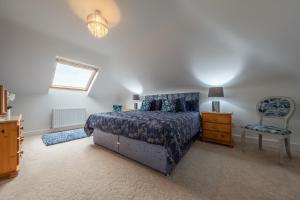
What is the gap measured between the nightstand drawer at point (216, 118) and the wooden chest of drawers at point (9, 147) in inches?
138

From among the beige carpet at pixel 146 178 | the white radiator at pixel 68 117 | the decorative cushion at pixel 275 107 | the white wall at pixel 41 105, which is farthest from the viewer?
the white radiator at pixel 68 117

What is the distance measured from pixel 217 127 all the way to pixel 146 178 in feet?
6.92

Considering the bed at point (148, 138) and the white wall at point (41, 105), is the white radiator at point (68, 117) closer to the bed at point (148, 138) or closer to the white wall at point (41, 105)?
the white wall at point (41, 105)

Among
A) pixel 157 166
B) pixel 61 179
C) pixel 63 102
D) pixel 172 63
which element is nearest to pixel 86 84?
pixel 63 102

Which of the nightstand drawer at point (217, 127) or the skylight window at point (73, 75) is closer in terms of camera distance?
the nightstand drawer at point (217, 127)

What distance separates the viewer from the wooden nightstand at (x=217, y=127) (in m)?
2.84

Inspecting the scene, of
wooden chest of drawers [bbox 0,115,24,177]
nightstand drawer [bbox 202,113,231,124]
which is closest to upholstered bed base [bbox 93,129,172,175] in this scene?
wooden chest of drawers [bbox 0,115,24,177]

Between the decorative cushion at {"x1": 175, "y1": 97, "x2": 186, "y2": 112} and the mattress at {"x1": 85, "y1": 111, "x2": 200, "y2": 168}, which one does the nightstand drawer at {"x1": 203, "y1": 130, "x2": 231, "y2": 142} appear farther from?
the mattress at {"x1": 85, "y1": 111, "x2": 200, "y2": 168}

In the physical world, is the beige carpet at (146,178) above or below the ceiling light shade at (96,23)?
below

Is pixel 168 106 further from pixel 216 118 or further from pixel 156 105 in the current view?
pixel 216 118

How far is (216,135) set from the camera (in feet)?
9.87

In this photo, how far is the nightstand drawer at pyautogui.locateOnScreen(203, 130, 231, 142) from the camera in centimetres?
285

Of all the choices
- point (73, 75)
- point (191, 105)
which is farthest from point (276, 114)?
point (73, 75)

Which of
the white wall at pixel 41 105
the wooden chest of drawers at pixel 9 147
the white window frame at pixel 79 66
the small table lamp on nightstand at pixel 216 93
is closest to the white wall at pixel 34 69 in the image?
the white wall at pixel 41 105
